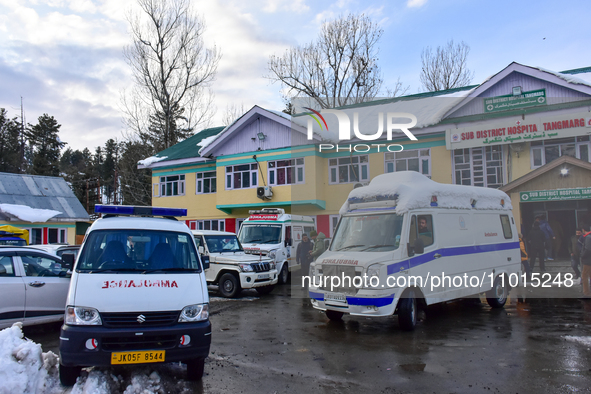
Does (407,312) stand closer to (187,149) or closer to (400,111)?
(400,111)

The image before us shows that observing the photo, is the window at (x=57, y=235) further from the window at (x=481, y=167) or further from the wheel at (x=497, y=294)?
the wheel at (x=497, y=294)

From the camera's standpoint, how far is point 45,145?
5634 centimetres

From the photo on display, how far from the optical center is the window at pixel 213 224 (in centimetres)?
2680

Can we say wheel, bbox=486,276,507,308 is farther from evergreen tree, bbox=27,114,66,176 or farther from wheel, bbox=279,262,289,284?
evergreen tree, bbox=27,114,66,176

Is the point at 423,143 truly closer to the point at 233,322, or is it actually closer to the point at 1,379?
the point at 233,322

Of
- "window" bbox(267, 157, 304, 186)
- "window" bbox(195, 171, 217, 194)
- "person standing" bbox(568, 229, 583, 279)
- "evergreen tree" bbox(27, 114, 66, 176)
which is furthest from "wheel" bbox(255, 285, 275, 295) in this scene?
"evergreen tree" bbox(27, 114, 66, 176)

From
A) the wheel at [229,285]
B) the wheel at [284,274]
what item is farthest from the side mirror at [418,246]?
the wheel at [284,274]

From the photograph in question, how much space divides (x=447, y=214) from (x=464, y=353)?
3.18m

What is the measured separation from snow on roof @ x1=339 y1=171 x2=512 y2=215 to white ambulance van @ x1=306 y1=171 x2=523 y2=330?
19mm

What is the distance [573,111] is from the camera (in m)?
10.2

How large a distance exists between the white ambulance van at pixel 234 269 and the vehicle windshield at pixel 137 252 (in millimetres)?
6130

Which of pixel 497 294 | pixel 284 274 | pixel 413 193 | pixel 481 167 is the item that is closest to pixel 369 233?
pixel 413 193

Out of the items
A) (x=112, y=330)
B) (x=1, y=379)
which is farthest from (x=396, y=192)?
(x=1, y=379)

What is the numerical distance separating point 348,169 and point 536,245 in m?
5.14
